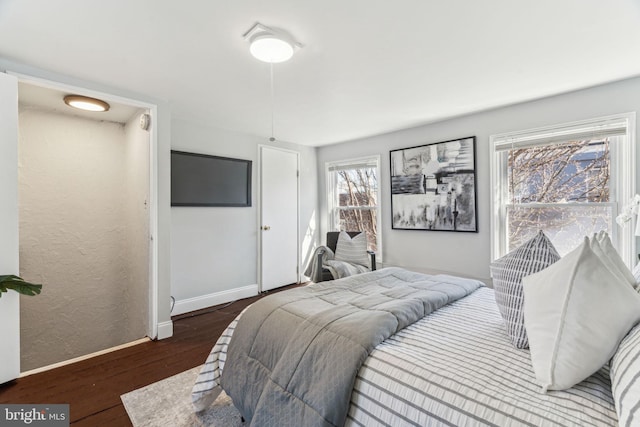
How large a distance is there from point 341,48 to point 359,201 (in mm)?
2783

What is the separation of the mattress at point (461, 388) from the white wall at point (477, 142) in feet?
6.80

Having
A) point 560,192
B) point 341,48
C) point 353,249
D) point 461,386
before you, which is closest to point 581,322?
point 461,386

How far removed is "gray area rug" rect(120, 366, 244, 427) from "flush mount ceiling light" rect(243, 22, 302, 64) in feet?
7.32

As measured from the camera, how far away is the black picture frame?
3.28 metres

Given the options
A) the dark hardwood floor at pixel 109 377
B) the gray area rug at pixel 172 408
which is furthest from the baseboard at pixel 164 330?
the gray area rug at pixel 172 408

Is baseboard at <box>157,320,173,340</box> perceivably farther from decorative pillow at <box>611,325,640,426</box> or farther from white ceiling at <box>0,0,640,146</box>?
decorative pillow at <box>611,325,640,426</box>

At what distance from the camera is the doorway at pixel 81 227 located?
297cm

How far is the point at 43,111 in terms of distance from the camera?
305 cm

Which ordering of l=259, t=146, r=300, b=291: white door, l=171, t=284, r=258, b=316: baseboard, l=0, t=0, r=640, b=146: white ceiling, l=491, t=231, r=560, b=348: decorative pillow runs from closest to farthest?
1. l=491, t=231, r=560, b=348: decorative pillow
2. l=0, t=0, r=640, b=146: white ceiling
3. l=171, t=284, r=258, b=316: baseboard
4. l=259, t=146, r=300, b=291: white door

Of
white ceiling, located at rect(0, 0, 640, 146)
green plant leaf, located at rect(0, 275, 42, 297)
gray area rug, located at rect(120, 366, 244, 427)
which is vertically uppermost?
white ceiling, located at rect(0, 0, 640, 146)

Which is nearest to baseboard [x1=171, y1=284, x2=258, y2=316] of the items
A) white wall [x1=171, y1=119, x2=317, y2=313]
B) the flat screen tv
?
white wall [x1=171, y1=119, x2=317, y2=313]

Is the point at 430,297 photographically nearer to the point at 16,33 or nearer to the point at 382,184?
the point at 382,184

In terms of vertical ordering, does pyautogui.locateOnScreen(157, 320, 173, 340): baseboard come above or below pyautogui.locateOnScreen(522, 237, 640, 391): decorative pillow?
below

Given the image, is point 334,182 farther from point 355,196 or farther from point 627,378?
point 627,378
